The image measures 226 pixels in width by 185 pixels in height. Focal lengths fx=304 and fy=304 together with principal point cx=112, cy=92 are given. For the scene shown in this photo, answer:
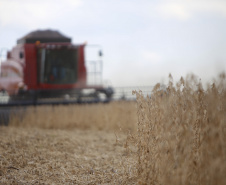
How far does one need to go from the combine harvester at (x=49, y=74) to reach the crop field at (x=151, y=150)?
5.28 metres

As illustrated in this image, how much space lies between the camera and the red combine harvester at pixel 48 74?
38.3 ft

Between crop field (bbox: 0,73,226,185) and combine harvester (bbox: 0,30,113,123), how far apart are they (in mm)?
5277

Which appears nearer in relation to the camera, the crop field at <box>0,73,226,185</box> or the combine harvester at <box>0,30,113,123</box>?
the crop field at <box>0,73,226,185</box>

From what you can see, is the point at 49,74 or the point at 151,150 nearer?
the point at 151,150

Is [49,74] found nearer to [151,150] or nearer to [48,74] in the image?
[48,74]

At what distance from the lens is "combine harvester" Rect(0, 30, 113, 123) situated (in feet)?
38.3

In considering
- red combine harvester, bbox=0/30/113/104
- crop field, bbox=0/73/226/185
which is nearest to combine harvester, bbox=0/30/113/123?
red combine harvester, bbox=0/30/113/104

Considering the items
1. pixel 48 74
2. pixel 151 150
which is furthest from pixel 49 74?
pixel 151 150

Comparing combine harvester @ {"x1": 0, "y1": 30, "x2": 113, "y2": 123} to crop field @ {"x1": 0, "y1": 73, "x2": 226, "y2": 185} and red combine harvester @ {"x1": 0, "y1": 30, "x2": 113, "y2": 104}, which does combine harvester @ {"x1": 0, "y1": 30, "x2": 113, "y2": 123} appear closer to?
red combine harvester @ {"x1": 0, "y1": 30, "x2": 113, "y2": 104}

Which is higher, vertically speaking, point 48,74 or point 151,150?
point 48,74

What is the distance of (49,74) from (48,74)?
0.04 m

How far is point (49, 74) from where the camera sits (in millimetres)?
11812

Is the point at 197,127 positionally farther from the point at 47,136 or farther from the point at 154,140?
the point at 47,136

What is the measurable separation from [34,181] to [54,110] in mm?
6189
